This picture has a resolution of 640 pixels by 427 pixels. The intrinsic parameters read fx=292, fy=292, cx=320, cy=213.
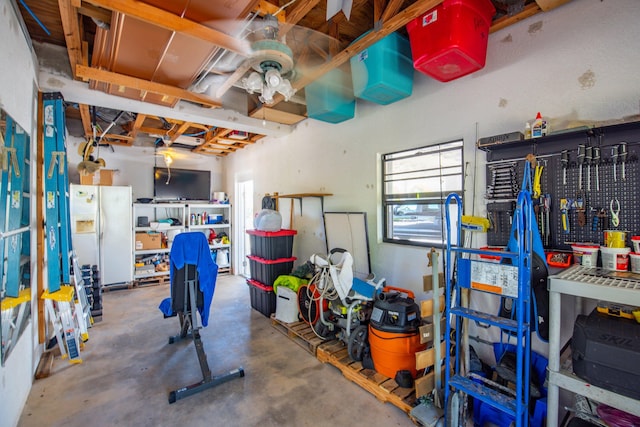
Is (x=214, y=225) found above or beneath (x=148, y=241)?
above

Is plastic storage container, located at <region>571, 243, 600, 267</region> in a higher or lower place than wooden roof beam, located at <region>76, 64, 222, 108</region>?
lower

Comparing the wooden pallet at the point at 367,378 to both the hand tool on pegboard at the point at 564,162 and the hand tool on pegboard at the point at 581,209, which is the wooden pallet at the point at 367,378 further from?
the hand tool on pegboard at the point at 564,162

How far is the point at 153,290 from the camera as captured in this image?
5.58 meters

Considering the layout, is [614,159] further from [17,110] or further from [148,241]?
[148,241]

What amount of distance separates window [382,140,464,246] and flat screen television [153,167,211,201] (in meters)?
5.08

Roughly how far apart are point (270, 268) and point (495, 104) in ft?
10.1

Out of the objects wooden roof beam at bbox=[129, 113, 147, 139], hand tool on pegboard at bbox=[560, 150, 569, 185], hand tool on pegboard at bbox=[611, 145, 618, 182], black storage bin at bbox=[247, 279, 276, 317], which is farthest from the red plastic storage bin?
wooden roof beam at bbox=[129, 113, 147, 139]

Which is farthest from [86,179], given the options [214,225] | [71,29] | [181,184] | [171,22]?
[171,22]

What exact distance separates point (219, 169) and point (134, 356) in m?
5.32

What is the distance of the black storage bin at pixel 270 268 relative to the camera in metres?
3.96

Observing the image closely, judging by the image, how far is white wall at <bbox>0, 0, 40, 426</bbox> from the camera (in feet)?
5.97

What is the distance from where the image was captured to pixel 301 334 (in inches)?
126

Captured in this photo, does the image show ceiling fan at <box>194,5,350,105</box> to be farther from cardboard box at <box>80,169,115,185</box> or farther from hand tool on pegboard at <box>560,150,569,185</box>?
cardboard box at <box>80,169,115,185</box>

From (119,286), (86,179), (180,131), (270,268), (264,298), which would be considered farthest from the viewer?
(119,286)
